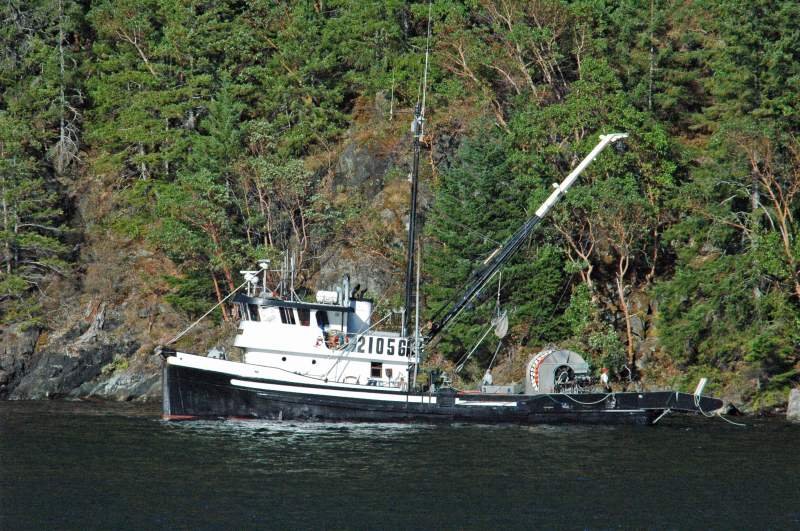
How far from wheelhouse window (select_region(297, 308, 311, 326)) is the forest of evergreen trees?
9.51m

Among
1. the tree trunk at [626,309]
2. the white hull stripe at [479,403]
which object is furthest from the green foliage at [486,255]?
the white hull stripe at [479,403]

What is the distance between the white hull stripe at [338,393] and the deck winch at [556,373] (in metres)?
4.05

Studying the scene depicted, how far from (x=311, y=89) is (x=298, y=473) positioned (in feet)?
125

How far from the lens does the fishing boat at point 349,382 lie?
4084 cm

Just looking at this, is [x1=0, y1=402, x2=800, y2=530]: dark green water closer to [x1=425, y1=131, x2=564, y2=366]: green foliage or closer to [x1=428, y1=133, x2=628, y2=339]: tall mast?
[x1=428, y1=133, x2=628, y2=339]: tall mast

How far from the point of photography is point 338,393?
4066 cm

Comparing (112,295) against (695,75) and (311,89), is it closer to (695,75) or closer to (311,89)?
(311,89)

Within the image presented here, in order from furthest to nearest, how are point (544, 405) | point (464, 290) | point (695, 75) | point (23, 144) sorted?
point (23, 144), point (695, 75), point (464, 290), point (544, 405)

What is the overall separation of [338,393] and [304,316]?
3.28 m

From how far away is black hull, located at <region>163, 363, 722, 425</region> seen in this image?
134 ft

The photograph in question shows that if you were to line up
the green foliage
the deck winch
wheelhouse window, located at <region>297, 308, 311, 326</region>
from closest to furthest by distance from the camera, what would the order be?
wheelhouse window, located at <region>297, 308, 311, 326</region>, the deck winch, the green foliage

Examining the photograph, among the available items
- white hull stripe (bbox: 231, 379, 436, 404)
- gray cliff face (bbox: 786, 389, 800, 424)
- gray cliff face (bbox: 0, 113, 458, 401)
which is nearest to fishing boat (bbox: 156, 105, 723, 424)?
white hull stripe (bbox: 231, 379, 436, 404)

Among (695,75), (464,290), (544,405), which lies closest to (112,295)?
(464,290)

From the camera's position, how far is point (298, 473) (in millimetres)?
30109
